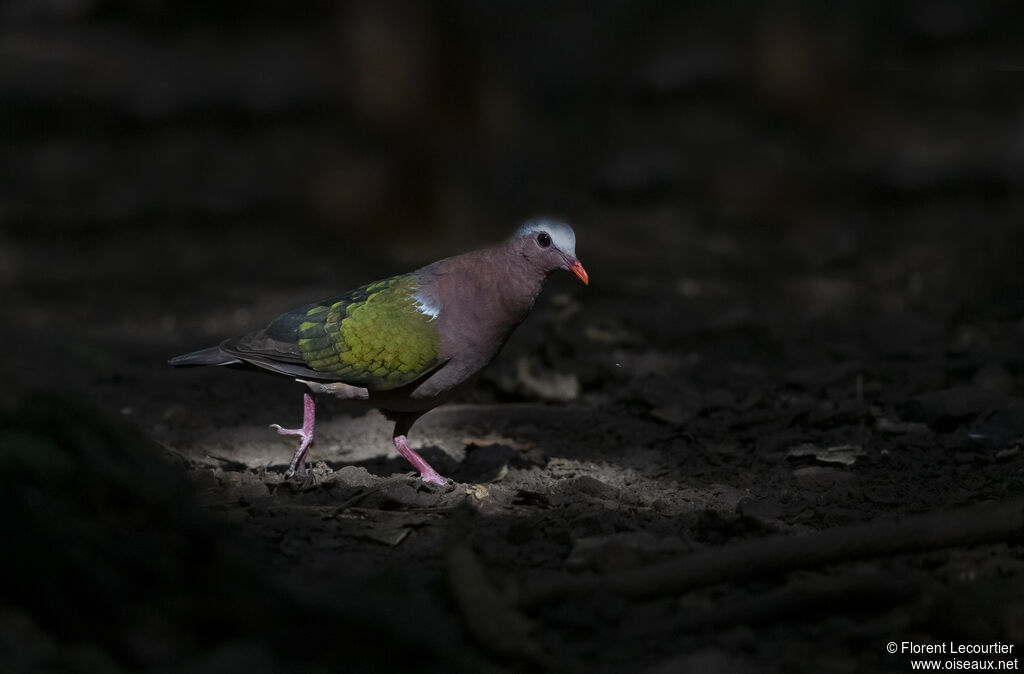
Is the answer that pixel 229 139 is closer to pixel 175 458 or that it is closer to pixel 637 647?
pixel 175 458

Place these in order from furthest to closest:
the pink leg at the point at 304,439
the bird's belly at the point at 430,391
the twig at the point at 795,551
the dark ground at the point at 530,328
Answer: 1. the bird's belly at the point at 430,391
2. the pink leg at the point at 304,439
3. the twig at the point at 795,551
4. the dark ground at the point at 530,328

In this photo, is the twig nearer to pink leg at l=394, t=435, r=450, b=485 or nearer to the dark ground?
the dark ground

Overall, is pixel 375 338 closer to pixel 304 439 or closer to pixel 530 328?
pixel 304 439

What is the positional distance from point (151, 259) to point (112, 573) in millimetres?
8358

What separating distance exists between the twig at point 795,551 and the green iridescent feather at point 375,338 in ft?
5.39

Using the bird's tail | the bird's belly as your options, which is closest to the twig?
the bird's belly

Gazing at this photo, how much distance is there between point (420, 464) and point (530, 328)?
237cm

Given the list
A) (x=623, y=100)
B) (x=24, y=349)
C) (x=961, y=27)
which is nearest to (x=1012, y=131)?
(x=961, y=27)

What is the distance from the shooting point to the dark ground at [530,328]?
2.62 metres

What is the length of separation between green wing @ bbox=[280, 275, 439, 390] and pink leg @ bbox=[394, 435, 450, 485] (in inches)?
12.5

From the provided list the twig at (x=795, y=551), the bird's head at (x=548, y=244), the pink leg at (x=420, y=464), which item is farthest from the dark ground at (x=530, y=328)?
the bird's head at (x=548, y=244)

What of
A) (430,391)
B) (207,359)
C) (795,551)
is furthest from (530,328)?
(795,551)

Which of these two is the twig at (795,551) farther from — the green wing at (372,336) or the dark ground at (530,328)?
the green wing at (372,336)

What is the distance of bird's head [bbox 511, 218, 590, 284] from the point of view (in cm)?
446
